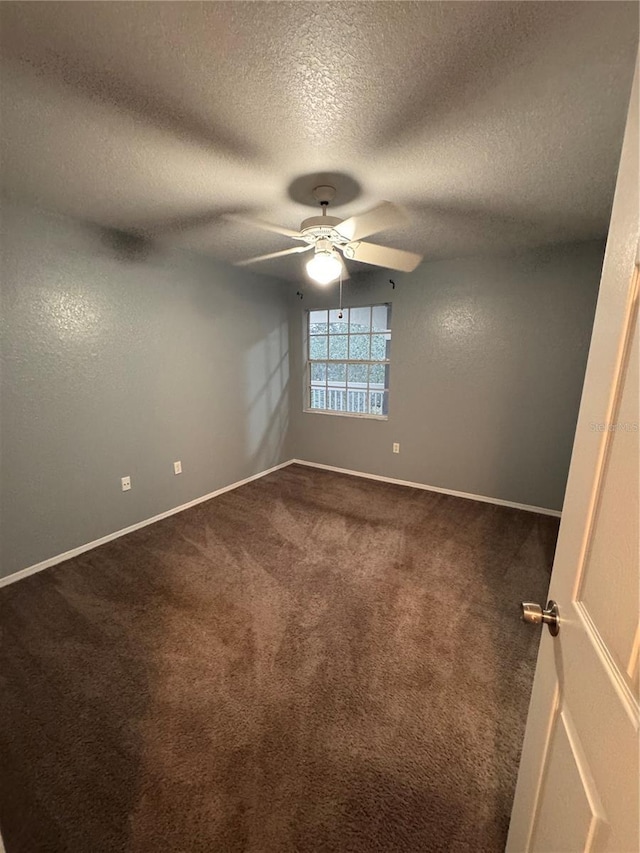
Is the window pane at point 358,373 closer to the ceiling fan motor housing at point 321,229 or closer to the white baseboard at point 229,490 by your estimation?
the white baseboard at point 229,490

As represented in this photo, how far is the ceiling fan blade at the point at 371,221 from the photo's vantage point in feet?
5.39

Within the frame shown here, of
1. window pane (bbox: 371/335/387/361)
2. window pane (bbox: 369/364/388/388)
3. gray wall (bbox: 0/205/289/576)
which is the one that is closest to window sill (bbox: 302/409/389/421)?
window pane (bbox: 369/364/388/388)

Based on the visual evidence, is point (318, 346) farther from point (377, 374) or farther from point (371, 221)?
point (371, 221)

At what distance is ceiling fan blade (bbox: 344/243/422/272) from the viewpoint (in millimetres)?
2079

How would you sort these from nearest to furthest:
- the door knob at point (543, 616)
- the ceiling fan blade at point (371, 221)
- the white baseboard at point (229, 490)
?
the door knob at point (543, 616) < the ceiling fan blade at point (371, 221) < the white baseboard at point (229, 490)

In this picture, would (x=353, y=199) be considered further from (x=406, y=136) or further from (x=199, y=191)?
(x=199, y=191)

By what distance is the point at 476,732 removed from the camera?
53.5 inches

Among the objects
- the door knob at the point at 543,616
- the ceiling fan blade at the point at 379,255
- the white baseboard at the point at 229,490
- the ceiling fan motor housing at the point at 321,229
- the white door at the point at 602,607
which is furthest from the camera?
the white baseboard at the point at 229,490

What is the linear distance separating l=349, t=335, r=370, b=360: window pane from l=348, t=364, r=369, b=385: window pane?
0.11m

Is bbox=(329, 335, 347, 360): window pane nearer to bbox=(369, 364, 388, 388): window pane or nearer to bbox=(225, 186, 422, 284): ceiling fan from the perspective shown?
bbox=(369, 364, 388, 388): window pane

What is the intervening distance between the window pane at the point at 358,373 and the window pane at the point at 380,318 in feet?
1.46

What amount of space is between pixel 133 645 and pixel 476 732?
5.28 feet

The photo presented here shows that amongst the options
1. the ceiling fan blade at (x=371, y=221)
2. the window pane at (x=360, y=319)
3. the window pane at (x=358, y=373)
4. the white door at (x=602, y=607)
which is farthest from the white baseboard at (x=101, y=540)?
the white door at (x=602, y=607)

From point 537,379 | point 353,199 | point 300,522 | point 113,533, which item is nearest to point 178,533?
point 113,533
